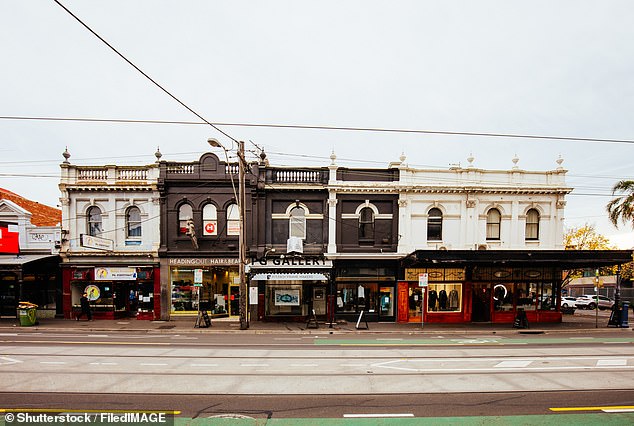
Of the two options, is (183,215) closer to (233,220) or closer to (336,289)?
(233,220)

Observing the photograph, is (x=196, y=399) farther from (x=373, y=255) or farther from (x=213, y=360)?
(x=373, y=255)

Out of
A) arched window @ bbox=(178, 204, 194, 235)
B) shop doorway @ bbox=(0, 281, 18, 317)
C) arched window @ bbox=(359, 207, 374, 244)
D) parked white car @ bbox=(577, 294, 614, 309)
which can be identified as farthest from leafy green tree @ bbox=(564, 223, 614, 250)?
shop doorway @ bbox=(0, 281, 18, 317)

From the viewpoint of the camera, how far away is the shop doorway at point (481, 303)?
885 inches

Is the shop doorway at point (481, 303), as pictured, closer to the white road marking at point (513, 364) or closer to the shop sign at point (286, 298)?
the white road marking at point (513, 364)

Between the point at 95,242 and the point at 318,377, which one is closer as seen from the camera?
the point at 318,377

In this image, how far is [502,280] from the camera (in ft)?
73.6

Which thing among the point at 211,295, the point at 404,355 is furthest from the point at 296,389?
the point at 211,295

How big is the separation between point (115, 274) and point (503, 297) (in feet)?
78.8

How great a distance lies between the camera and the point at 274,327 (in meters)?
19.9

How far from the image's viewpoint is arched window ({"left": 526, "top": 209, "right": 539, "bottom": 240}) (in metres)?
23.0

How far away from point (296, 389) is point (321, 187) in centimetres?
1445

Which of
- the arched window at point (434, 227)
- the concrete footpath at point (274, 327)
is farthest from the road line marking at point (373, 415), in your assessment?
the arched window at point (434, 227)

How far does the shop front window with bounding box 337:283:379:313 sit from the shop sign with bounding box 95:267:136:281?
12694mm

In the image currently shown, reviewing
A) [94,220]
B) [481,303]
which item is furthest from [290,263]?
[94,220]
